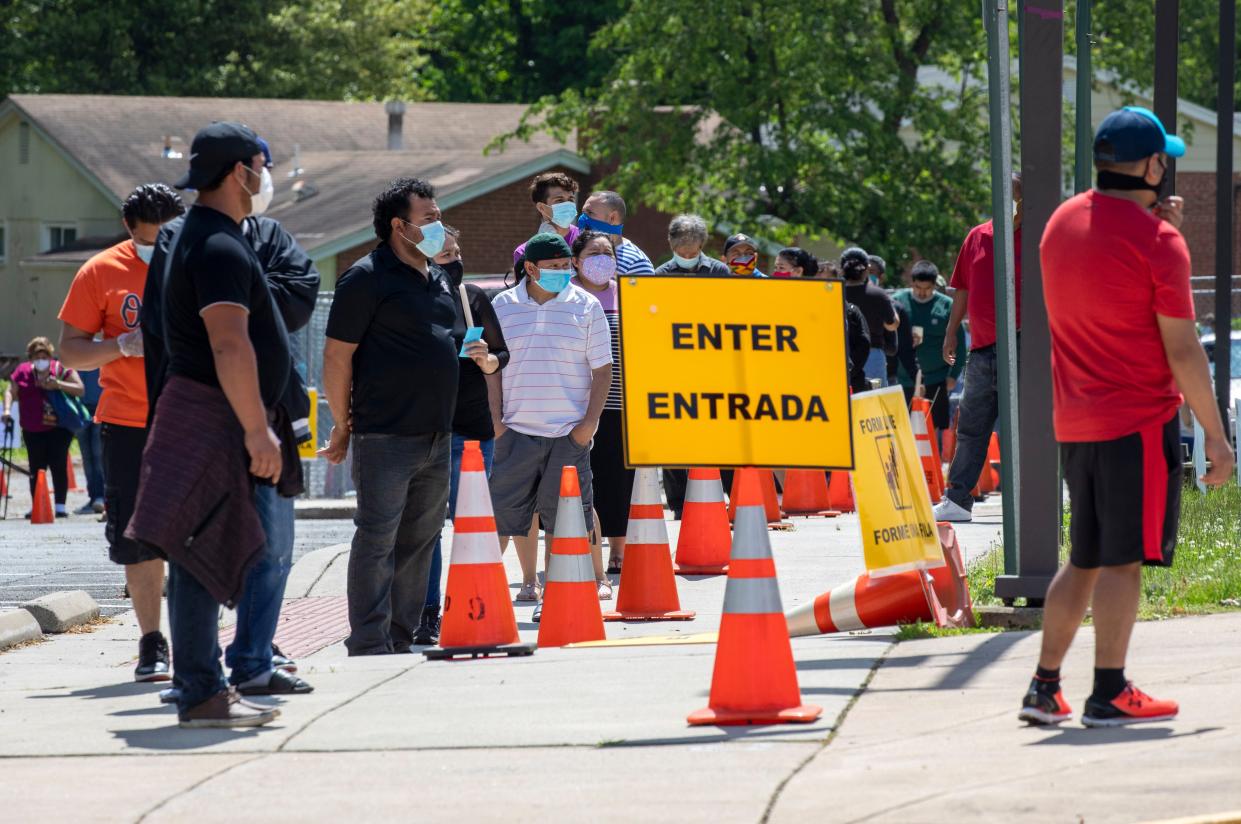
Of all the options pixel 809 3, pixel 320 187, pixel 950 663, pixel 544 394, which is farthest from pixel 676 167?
pixel 950 663

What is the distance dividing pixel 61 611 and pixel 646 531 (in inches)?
121

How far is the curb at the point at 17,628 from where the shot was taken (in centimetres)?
980

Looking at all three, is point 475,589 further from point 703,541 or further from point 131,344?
point 703,541

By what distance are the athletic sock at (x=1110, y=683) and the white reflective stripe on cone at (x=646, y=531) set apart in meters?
3.53

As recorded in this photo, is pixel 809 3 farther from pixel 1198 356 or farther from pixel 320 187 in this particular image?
pixel 1198 356

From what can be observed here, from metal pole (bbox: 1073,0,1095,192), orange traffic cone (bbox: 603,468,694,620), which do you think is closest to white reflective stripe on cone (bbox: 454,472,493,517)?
orange traffic cone (bbox: 603,468,694,620)

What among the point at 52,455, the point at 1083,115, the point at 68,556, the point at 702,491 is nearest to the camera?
the point at 702,491

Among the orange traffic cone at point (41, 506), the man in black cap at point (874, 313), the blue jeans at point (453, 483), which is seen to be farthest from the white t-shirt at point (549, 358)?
the orange traffic cone at point (41, 506)

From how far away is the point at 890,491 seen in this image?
8.45 metres

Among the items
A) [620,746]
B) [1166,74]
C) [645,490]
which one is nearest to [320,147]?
[1166,74]

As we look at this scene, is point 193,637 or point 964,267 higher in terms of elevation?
point 964,267

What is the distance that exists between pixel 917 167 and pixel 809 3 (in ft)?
11.2

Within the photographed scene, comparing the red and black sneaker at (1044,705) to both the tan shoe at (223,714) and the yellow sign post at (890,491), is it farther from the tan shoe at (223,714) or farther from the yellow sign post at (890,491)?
the tan shoe at (223,714)

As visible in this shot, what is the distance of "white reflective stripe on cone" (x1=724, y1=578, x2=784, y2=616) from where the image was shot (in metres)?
6.71
